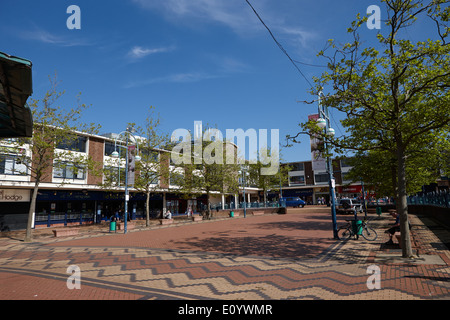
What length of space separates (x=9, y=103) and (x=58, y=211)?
2506 centimetres

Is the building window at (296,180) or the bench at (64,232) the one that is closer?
the bench at (64,232)

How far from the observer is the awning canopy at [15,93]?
4000 millimetres

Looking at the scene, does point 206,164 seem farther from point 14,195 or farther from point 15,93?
point 15,93

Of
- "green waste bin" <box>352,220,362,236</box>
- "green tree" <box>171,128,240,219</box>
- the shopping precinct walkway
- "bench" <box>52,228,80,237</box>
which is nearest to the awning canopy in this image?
the shopping precinct walkway

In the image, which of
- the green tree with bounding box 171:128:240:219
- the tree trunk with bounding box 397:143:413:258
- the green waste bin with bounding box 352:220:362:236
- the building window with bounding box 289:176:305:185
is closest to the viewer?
the tree trunk with bounding box 397:143:413:258

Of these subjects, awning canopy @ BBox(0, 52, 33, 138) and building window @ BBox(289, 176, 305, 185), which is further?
building window @ BBox(289, 176, 305, 185)

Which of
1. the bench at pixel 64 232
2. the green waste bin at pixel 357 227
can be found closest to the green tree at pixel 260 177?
the bench at pixel 64 232

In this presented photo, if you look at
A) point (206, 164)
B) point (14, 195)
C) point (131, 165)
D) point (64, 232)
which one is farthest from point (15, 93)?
point (206, 164)

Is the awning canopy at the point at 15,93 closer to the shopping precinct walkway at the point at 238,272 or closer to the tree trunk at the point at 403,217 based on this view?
the shopping precinct walkway at the point at 238,272

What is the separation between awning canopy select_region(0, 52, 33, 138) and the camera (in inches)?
157

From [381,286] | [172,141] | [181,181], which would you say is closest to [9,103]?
[381,286]

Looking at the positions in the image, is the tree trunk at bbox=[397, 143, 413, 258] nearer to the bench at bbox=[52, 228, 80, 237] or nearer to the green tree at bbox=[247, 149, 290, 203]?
the bench at bbox=[52, 228, 80, 237]

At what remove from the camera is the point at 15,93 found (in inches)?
186
